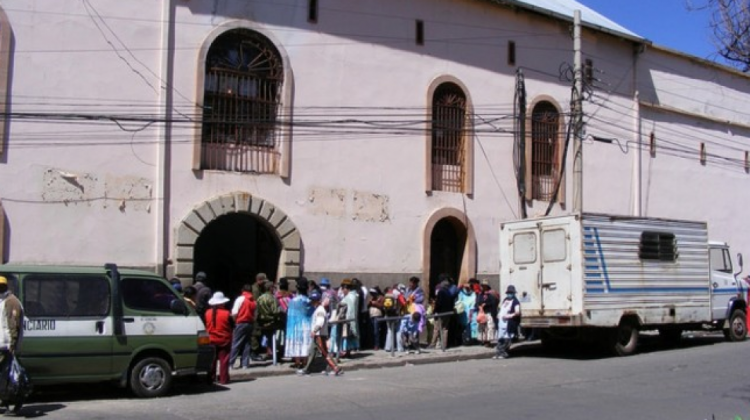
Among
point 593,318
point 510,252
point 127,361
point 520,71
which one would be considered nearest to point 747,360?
point 593,318

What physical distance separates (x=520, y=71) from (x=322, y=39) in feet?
20.6

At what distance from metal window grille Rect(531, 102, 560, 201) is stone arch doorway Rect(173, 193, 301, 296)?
804 cm

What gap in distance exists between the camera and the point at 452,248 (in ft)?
70.4

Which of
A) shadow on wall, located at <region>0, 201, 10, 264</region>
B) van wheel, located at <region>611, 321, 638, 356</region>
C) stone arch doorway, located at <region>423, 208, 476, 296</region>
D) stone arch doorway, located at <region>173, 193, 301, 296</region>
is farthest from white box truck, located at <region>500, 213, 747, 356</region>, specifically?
shadow on wall, located at <region>0, 201, 10, 264</region>

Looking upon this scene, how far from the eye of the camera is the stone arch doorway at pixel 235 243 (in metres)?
16.5

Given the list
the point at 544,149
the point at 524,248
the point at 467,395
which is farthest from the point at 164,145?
the point at 544,149

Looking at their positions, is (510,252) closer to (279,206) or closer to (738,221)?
(279,206)

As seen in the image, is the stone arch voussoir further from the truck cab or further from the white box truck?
the truck cab

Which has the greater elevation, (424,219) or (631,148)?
(631,148)

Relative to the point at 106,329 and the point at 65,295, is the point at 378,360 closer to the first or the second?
the point at 106,329

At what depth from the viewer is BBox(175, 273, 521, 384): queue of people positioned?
1388 centimetres

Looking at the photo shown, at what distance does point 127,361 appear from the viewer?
36.4 feet

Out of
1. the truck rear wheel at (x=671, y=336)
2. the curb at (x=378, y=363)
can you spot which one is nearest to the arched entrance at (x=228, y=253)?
the curb at (x=378, y=363)

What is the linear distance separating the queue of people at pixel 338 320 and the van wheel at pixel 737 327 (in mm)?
5825
